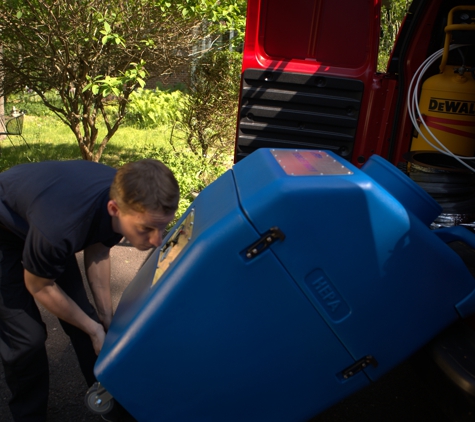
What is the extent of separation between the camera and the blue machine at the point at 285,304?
1.39 m

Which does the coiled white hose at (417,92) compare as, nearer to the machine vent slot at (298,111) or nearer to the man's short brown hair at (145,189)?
the machine vent slot at (298,111)

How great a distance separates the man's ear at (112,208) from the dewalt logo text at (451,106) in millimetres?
1897

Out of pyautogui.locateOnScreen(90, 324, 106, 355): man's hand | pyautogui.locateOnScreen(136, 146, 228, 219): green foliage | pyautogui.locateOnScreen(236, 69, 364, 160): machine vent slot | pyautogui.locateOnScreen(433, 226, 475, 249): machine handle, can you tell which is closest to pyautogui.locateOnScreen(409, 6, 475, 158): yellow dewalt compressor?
pyautogui.locateOnScreen(236, 69, 364, 160): machine vent slot

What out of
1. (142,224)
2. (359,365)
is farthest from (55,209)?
(359,365)

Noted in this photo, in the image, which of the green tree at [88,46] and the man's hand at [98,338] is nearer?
the man's hand at [98,338]

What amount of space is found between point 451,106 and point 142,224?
1876 millimetres

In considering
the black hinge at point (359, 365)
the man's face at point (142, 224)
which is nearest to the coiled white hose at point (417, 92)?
the black hinge at point (359, 365)

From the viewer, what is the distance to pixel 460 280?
148cm

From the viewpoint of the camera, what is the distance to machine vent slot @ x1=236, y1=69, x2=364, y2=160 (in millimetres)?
3080

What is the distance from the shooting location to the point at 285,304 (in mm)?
1428

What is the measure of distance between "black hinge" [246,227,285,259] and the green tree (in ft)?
10.8

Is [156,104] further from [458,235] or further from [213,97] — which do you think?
[458,235]

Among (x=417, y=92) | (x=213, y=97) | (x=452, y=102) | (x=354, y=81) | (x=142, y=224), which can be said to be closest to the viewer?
(x=142, y=224)

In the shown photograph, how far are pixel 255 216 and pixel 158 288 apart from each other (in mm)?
365
